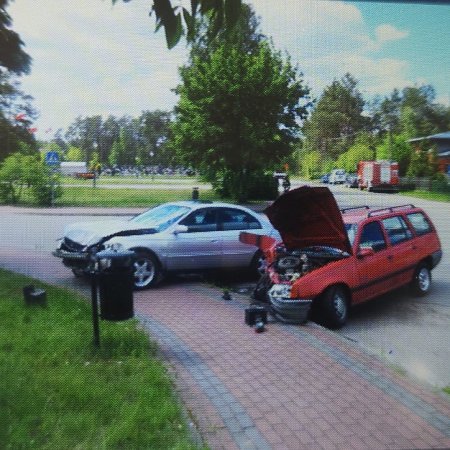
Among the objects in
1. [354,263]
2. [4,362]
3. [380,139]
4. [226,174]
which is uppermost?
[380,139]

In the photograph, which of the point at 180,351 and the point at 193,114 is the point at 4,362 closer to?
the point at 180,351

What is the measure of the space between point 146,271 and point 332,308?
1888mm

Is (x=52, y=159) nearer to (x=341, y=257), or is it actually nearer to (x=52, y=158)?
(x=52, y=158)

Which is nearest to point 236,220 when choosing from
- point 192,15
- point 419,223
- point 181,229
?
point 181,229

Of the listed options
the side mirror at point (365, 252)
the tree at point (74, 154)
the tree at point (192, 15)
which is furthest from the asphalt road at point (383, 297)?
the tree at point (192, 15)

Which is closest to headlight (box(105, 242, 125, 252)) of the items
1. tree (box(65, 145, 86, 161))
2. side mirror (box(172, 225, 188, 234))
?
side mirror (box(172, 225, 188, 234))

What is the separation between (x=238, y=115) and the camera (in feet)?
12.4

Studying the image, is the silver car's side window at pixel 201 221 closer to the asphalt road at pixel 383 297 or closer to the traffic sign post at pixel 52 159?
the asphalt road at pixel 383 297

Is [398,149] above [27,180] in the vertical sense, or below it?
above

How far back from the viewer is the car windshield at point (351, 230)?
4496 mm

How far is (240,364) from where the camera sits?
394 cm

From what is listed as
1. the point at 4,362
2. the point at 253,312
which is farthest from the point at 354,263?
the point at 4,362

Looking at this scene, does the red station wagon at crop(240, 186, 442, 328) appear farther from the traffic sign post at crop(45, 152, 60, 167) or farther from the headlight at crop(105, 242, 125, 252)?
the traffic sign post at crop(45, 152, 60, 167)

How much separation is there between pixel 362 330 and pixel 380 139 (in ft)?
6.77
